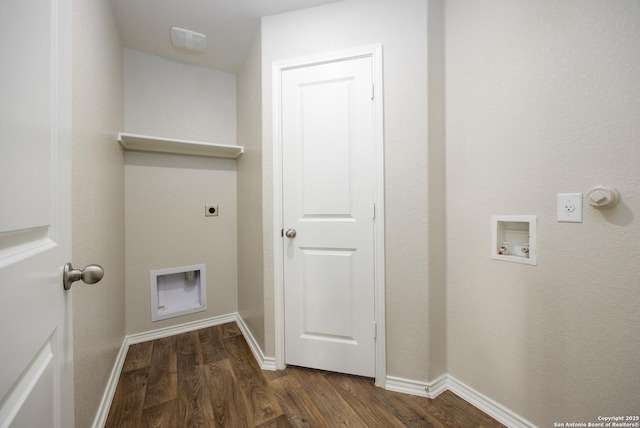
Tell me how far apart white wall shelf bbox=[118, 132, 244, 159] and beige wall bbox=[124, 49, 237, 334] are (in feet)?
0.25

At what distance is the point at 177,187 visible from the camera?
2.16 meters

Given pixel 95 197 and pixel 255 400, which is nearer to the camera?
pixel 95 197

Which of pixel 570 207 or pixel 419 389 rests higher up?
pixel 570 207

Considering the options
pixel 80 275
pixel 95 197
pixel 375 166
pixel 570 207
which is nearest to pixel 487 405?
pixel 570 207

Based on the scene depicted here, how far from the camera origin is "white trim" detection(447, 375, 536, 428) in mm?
1188

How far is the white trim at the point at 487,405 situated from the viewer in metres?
1.19

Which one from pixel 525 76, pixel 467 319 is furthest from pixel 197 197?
pixel 525 76

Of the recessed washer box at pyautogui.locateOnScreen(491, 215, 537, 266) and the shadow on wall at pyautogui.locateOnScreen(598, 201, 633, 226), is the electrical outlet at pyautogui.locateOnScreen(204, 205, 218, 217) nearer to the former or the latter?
the recessed washer box at pyautogui.locateOnScreen(491, 215, 537, 266)

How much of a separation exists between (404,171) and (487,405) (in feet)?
4.39

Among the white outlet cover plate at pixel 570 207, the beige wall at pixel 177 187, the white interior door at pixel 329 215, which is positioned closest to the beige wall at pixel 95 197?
the beige wall at pixel 177 187

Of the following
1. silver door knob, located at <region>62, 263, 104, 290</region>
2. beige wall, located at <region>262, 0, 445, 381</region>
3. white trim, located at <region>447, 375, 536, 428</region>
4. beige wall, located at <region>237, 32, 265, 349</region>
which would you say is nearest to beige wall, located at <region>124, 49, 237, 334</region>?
beige wall, located at <region>237, 32, 265, 349</region>

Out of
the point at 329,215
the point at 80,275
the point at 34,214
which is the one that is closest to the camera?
the point at 34,214

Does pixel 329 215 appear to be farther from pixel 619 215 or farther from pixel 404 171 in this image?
pixel 619 215

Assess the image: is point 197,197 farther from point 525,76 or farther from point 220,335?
point 525,76
